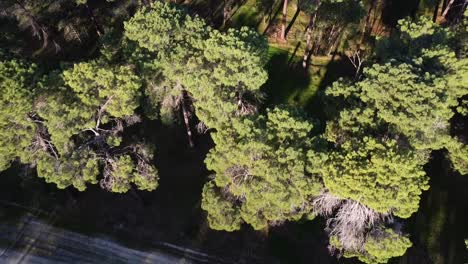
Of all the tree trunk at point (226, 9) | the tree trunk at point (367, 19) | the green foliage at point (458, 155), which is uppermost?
the tree trunk at point (367, 19)

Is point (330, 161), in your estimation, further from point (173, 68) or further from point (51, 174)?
point (51, 174)

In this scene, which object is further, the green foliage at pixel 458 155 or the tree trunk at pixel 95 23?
the tree trunk at pixel 95 23

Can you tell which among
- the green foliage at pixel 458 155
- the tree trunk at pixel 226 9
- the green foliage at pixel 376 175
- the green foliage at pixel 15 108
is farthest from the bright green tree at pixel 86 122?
the green foliage at pixel 458 155

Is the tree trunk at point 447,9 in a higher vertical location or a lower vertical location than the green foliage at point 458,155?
higher

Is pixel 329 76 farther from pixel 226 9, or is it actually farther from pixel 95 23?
pixel 95 23

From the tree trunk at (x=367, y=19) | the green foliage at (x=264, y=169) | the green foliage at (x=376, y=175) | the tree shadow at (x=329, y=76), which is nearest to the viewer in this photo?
the green foliage at (x=376, y=175)

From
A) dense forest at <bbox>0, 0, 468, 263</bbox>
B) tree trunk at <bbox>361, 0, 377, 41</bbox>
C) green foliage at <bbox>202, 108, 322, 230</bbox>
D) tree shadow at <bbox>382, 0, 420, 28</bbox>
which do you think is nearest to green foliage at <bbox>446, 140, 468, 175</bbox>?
Result: dense forest at <bbox>0, 0, 468, 263</bbox>

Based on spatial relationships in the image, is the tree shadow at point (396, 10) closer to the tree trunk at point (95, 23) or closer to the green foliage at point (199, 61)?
the green foliage at point (199, 61)

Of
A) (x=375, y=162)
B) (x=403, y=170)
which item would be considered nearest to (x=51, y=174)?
(x=375, y=162)

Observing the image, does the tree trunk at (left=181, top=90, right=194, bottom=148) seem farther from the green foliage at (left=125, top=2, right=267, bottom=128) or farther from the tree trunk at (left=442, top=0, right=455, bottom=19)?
the tree trunk at (left=442, top=0, right=455, bottom=19)
